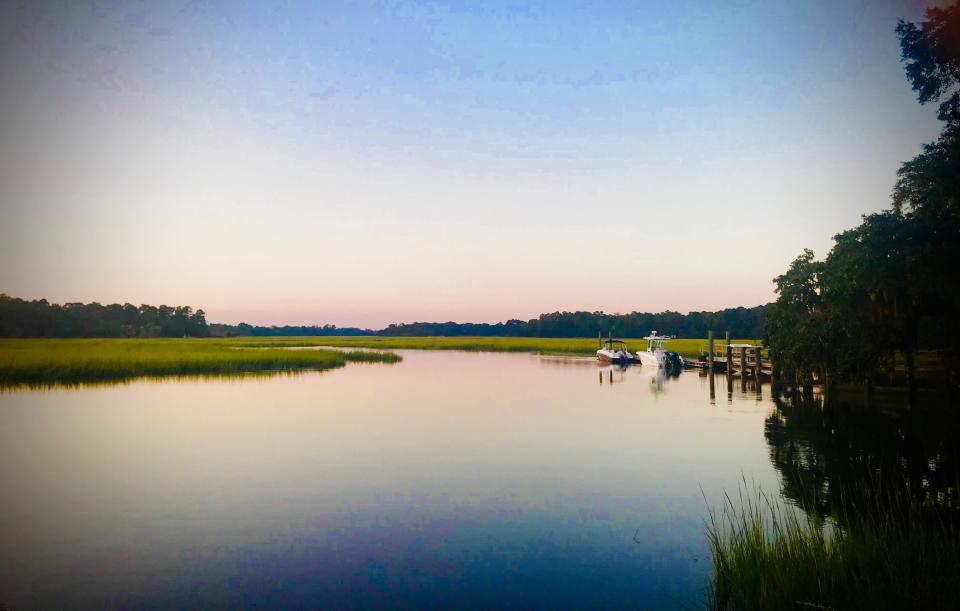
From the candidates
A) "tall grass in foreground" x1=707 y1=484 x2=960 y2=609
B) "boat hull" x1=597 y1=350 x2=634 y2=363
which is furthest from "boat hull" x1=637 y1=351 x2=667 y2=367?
"tall grass in foreground" x1=707 y1=484 x2=960 y2=609

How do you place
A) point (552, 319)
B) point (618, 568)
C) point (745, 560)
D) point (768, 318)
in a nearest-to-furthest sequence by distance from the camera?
point (745, 560) → point (618, 568) → point (768, 318) → point (552, 319)

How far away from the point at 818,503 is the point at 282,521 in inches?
404

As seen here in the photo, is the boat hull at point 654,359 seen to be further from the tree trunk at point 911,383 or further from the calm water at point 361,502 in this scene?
the tree trunk at point 911,383

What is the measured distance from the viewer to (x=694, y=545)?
32.1ft

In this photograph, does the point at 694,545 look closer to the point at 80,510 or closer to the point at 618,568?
the point at 618,568

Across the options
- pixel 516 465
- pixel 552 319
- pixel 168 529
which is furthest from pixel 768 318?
pixel 552 319

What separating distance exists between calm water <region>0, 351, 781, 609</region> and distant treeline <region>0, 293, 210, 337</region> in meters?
75.9

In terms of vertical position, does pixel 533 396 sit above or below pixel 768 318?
below

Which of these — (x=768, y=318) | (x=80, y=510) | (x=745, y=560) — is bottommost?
(x=80, y=510)

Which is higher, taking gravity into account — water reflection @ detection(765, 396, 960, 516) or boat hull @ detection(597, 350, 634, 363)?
boat hull @ detection(597, 350, 634, 363)

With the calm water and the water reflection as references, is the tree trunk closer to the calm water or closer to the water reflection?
the water reflection

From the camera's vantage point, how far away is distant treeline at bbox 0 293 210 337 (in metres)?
87.1

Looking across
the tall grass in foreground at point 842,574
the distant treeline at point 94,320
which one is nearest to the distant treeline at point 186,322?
the distant treeline at point 94,320


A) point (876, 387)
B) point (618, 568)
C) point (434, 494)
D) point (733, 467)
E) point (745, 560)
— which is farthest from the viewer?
point (876, 387)
